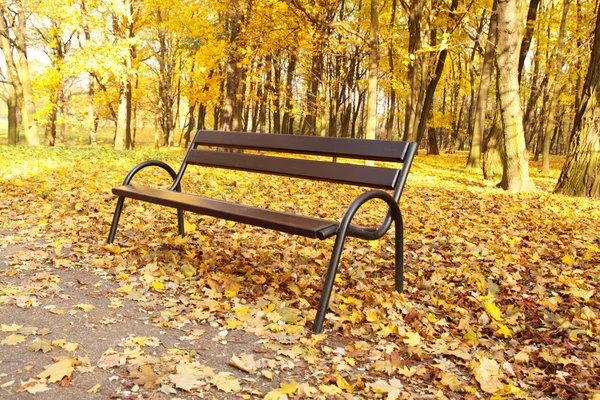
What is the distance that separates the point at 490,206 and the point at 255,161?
Result: 4.43 m

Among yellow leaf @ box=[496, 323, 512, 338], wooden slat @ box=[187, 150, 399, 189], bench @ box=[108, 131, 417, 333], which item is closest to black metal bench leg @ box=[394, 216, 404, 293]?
bench @ box=[108, 131, 417, 333]

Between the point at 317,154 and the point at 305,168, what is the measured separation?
15 cm

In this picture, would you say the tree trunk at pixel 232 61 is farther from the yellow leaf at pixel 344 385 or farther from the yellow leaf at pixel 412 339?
the yellow leaf at pixel 344 385

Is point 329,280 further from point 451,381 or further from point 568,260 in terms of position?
point 568,260

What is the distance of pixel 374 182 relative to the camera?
3.03 metres

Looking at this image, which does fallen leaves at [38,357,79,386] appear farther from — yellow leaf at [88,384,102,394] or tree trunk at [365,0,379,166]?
tree trunk at [365,0,379,166]

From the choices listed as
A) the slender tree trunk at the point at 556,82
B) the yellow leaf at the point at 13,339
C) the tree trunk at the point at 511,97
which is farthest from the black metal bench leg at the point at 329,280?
the slender tree trunk at the point at 556,82

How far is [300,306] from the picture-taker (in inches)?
115

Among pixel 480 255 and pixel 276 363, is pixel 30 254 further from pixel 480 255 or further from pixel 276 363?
pixel 480 255

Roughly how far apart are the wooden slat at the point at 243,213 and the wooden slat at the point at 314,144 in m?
0.62

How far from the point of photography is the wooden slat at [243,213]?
8.16ft

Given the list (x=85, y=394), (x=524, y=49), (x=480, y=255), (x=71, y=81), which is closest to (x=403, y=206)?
(x=480, y=255)

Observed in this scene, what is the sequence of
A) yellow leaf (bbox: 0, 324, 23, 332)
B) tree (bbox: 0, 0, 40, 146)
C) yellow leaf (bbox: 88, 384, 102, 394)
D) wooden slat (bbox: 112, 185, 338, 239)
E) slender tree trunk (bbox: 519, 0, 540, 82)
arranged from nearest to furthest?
yellow leaf (bbox: 88, 384, 102, 394)
yellow leaf (bbox: 0, 324, 23, 332)
wooden slat (bbox: 112, 185, 338, 239)
slender tree trunk (bbox: 519, 0, 540, 82)
tree (bbox: 0, 0, 40, 146)

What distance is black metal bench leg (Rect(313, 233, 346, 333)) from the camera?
2.50 metres
